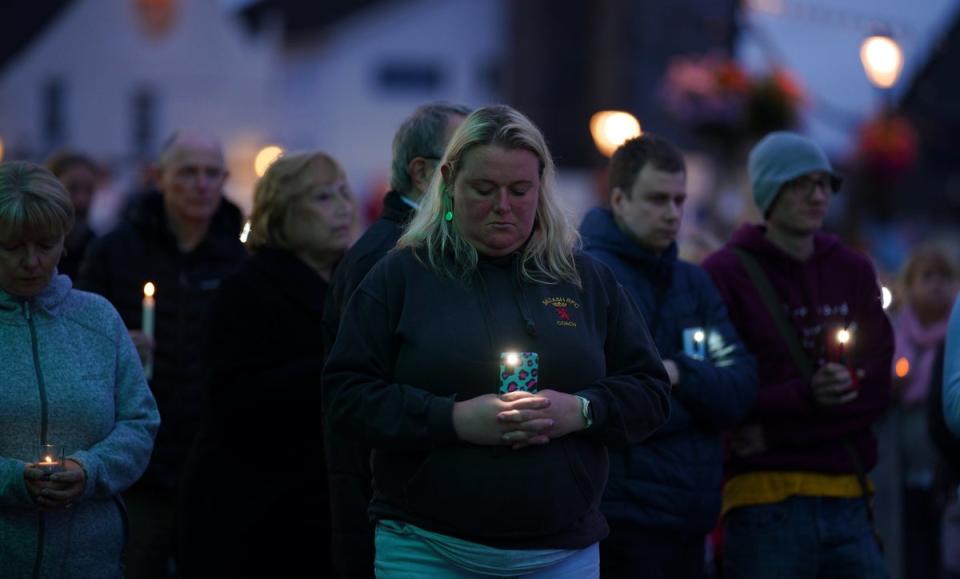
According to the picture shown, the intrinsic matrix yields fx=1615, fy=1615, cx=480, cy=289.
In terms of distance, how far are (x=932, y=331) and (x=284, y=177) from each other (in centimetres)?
463

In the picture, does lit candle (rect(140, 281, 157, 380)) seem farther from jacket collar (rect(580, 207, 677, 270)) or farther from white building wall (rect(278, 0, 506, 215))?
white building wall (rect(278, 0, 506, 215))

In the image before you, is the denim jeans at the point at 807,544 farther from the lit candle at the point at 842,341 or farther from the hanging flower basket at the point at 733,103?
the hanging flower basket at the point at 733,103

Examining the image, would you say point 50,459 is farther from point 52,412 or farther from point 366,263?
point 366,263

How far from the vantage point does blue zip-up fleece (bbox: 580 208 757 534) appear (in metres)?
5.78

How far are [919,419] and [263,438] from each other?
464 centimetres

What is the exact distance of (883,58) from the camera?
57.1 ft

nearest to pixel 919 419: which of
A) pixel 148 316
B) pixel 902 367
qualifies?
pixel 902 367

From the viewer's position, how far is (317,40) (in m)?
46.4

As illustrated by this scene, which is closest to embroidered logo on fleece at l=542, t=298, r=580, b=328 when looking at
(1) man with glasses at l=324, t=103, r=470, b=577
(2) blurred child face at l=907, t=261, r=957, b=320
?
(1) man with glasses at l=324, t=103, r=470, b=577

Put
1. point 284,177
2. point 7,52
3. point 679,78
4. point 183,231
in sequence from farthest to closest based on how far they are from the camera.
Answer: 1. point 7,52
2. point 679,78
3. point 183,231
4. point 284,177

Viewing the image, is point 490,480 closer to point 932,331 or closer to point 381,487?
point 381,487

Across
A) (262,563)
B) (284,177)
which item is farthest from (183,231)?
(262,563)

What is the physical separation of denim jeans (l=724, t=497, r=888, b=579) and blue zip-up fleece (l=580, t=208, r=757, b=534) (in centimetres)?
32

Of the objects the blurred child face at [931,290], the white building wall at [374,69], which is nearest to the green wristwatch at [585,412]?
the blurred child face at [931,290]
